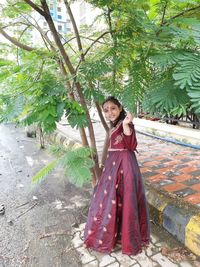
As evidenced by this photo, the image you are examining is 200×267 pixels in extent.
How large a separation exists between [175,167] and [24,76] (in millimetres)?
2893

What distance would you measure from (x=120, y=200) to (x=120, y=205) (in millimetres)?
47

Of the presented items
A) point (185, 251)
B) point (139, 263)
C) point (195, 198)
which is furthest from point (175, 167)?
point (139, 263)

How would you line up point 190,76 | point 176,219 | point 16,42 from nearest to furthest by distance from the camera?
1. point 190,76
2. point 16,42
3. point 176,219

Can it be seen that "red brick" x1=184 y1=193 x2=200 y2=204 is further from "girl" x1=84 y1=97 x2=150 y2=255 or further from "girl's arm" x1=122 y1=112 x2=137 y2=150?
"girl's arm" x1=122 y1=112 x2=137 y2=150

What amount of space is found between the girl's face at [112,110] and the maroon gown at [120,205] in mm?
80

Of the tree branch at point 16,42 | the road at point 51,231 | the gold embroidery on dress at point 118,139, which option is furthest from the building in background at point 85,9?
the road at point 51,231

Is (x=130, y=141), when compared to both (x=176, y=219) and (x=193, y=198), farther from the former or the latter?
(x=193, y=198)

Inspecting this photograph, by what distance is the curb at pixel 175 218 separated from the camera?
7.36 ft

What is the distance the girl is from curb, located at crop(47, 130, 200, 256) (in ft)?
1.01

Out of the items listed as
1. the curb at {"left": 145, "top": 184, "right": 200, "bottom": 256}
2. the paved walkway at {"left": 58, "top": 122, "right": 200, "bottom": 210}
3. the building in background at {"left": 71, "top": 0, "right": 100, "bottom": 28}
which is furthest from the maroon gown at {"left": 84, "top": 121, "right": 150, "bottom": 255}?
the building in background at {"left": 71, "top": 0, "right": 100, "bottom": 28}

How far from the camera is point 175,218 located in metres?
2.47

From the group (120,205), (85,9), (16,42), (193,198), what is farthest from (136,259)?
(85,9)

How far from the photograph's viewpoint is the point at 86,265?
86.4 inches

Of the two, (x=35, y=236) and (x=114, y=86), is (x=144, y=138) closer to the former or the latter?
(x=35, y=236)
